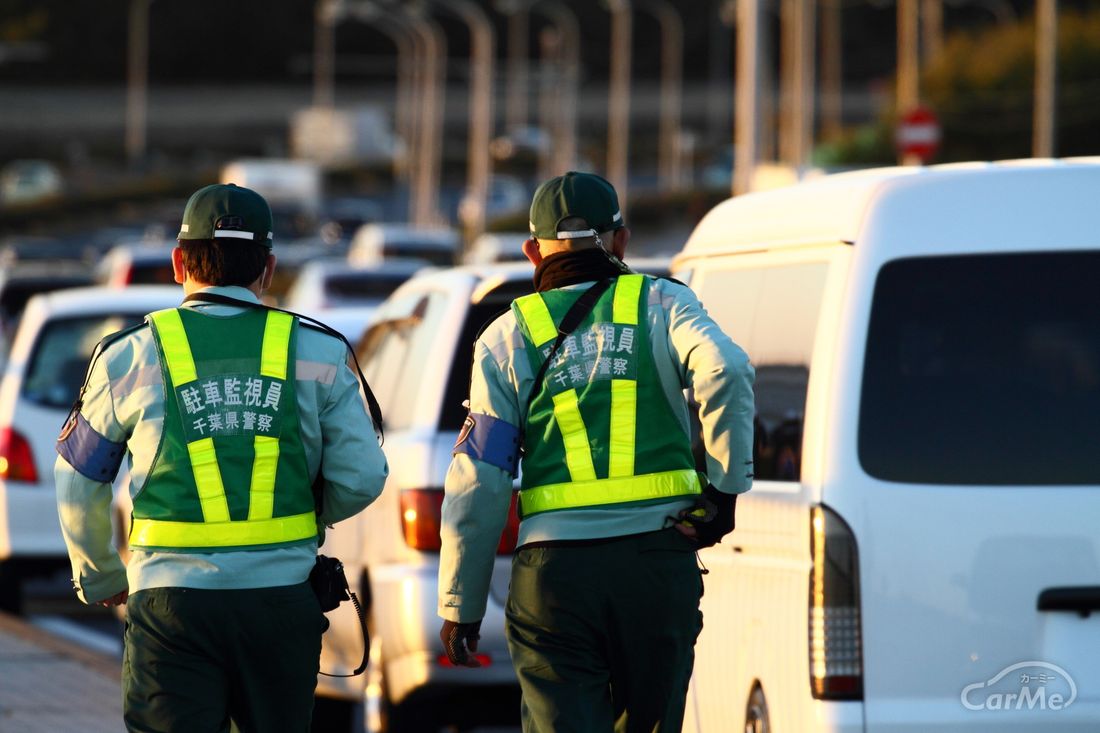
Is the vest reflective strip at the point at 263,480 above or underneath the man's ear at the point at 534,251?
underneath

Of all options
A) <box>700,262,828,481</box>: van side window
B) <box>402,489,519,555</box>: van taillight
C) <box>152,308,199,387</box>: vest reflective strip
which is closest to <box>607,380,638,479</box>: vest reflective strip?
<box>700,262,828,481</box>: van side window

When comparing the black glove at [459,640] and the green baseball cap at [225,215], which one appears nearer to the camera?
the green baseball cap at [225,215]

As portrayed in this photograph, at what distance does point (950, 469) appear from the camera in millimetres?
5305

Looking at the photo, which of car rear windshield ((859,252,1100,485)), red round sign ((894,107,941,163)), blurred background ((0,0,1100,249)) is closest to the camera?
car rear windshield ((859,252,1100,485))

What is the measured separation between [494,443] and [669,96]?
279 ft

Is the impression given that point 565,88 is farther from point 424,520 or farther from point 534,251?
point 534,251

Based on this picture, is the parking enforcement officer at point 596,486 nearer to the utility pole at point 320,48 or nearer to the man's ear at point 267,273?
the man's ear at point 267,273

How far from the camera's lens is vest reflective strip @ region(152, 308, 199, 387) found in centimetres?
506

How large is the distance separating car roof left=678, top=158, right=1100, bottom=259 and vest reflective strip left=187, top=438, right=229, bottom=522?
1.56 meters

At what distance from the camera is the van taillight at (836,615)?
530cm

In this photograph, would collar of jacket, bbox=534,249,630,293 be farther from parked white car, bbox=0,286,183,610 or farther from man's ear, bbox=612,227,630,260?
parked white car, bbox=0,286,183,610

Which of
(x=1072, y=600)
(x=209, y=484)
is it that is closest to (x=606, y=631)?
(x=209, y=484)

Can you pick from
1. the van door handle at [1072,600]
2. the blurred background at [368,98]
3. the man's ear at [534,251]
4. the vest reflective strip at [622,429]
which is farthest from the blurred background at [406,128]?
the van door handle at [1072,600]

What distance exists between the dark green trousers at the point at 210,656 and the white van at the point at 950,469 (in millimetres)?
1183
